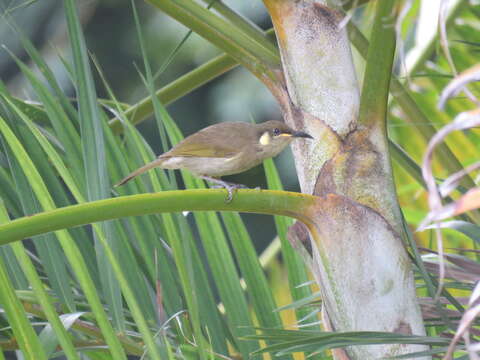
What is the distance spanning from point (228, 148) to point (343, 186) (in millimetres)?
932

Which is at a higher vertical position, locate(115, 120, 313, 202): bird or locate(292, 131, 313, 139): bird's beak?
locate(292, 131, 313, 139): bird's beak

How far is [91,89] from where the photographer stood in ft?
4.18

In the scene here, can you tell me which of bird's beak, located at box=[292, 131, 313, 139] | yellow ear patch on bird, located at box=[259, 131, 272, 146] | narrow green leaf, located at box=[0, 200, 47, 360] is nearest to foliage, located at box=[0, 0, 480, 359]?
narrow green leaf, located at box=[0, 200, 47, 360]

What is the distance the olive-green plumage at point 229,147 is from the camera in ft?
6.75

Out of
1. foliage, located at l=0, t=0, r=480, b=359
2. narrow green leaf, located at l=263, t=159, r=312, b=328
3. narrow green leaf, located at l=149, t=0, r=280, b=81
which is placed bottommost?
narrow green leaf, located at l=263, t=159, r=312, b=328

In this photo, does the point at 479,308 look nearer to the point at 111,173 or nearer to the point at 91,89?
the point at 91,89

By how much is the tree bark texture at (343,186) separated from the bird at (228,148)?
2.26ft

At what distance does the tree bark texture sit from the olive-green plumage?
27.1 inches

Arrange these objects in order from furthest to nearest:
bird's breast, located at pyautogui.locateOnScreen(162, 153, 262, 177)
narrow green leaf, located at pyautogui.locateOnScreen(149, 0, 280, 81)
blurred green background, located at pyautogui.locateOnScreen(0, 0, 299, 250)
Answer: blurred green background, located at pyautogui.locateOnScreen(0, 0, 299, 250) → bird's breast, located at pyautogui.locateOnScreen(162, 153, 262, 177) → narrow green leaf, located at pyautogui.locateOnScreen(149, 0, 280, 81)

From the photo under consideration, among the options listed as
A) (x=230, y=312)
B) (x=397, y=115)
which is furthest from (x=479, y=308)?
(x=397, y=115)

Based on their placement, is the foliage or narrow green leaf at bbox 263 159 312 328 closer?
the foliage

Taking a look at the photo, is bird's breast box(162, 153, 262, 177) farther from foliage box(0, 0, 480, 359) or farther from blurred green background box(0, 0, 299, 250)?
blurred green background box(0, 0, 299, 250)

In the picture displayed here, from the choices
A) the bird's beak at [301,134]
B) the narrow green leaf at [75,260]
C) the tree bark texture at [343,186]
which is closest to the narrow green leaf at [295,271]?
the tree bark texture at [343,186]

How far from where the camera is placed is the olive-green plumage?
2.06 meters
